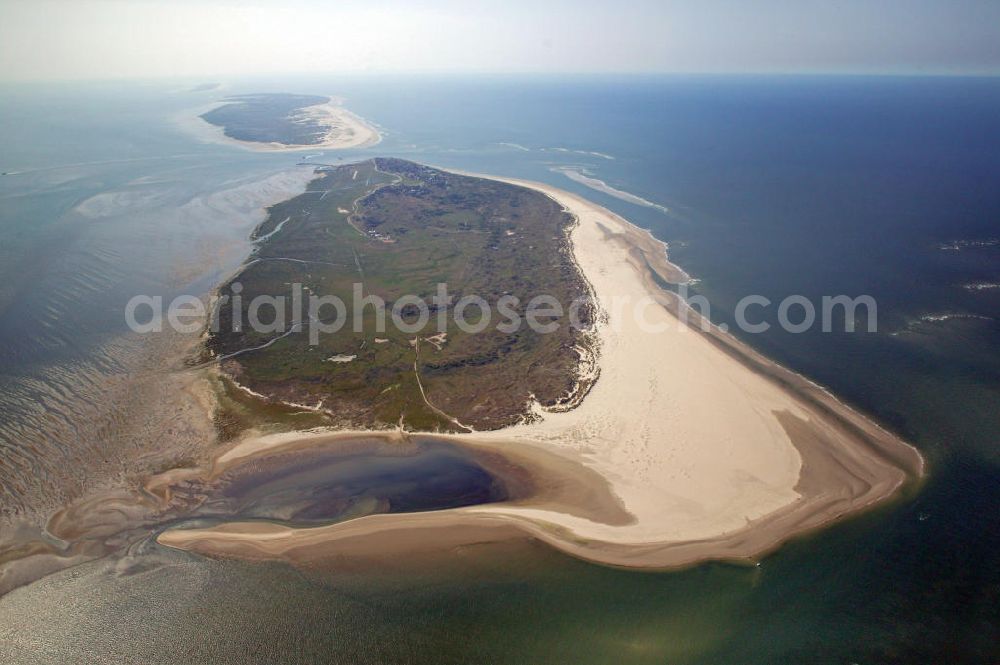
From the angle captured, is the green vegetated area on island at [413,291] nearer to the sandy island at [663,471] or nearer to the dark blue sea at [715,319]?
the sandy island at [663,471]

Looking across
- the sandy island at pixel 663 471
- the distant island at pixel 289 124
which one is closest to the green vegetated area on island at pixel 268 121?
the distant island at pixel 289 124

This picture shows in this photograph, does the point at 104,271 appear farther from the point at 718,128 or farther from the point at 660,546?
the point at 718,128

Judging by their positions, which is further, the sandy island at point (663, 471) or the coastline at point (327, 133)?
the coastline at point (327, 133)

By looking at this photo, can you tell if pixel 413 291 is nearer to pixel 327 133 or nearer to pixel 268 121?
→ pixel 327 133

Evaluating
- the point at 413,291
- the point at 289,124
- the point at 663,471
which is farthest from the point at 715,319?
the point at 289,124

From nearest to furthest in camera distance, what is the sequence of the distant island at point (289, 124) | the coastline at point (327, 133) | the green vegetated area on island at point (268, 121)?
the coastline at point (327, 133), the distant island at point (289, 124), the green vegetated area on island at point (268, 121)

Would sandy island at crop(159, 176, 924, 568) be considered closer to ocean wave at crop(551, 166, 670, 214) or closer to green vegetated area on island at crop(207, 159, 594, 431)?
green vegetated area on island at crop(207, 159, 594, 431)
